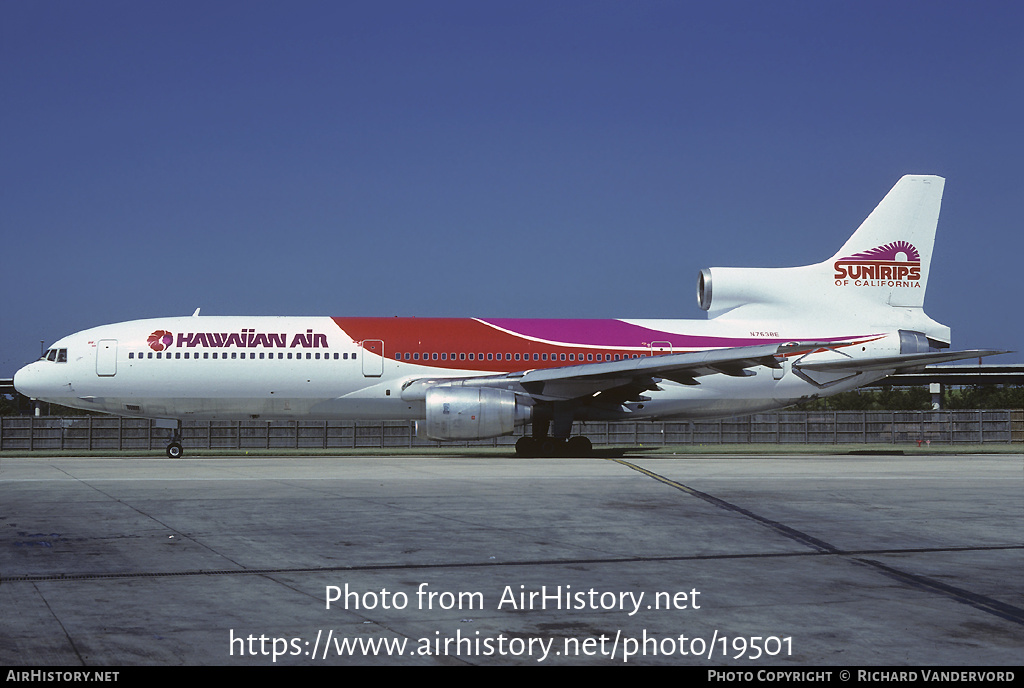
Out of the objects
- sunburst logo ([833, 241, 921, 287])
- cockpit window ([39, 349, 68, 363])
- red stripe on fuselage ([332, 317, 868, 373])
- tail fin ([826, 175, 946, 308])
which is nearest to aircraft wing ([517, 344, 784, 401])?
red stripe on fuselage ([332, 317, 868, 373])

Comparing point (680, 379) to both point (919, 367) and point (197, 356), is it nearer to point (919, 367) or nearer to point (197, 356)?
point (919, 367)

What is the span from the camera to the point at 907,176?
26.6 metres

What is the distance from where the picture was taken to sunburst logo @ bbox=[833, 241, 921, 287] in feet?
87.5

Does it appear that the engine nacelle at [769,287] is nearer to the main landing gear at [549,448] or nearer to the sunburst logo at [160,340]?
the main landing gear at [549,448]

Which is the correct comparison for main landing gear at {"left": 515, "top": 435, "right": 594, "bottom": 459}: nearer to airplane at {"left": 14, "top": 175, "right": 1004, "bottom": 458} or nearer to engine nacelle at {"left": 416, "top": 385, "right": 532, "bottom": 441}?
airplane at {"left": 14, "top": 175, "right": 1004, "bottom": 458}

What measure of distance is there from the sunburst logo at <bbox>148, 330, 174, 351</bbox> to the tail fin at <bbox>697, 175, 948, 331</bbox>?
14983 millimetres

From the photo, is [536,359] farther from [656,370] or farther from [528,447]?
[656,370]

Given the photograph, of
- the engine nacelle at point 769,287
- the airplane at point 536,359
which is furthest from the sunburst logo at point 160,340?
the engine nacelle at point 769,287

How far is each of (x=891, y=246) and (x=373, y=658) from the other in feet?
82.3

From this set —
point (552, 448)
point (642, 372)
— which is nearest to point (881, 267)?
point (642, 372)

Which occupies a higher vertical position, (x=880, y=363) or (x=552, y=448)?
(x=880, y=363)

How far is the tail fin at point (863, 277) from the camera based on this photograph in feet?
87.0

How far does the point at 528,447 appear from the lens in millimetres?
24250

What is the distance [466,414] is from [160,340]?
332 inches
